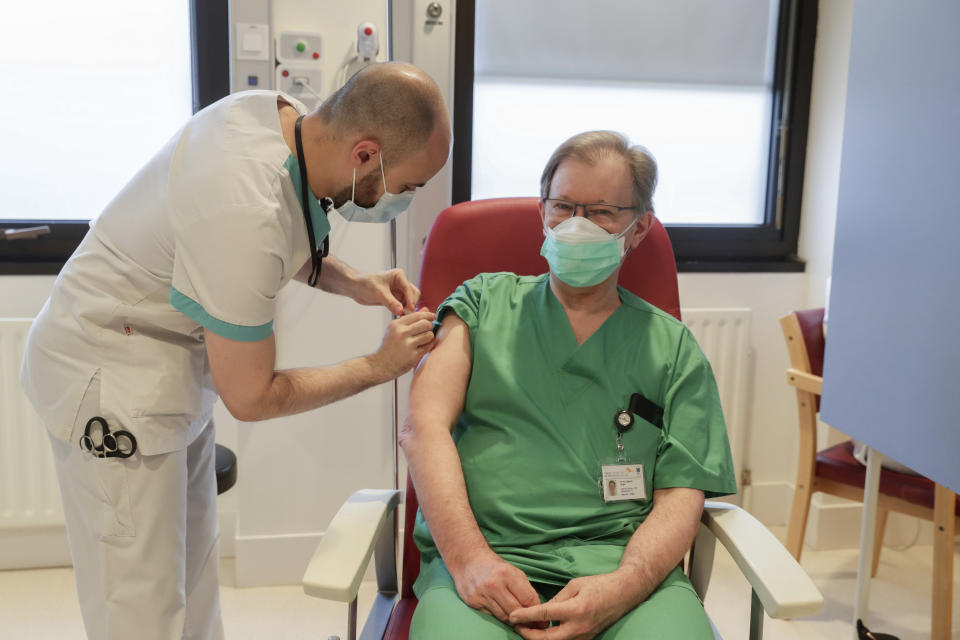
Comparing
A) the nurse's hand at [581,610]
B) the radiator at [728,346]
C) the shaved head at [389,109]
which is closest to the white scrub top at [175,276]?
the shaved head at [389,109]

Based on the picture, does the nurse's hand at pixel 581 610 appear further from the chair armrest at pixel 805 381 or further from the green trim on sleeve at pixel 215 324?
the chair armrest at pixel 805 381

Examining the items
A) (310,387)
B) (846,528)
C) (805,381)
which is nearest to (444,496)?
(310,387)

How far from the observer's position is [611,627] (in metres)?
1.29

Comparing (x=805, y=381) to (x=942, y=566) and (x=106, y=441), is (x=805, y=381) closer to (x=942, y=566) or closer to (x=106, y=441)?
(x=942, y=566)

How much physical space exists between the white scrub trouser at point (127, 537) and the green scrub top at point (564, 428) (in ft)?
1.37

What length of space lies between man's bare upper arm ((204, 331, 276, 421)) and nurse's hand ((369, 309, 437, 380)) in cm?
21

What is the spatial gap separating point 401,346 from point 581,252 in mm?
364

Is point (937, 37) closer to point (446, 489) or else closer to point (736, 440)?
point (446, 489)

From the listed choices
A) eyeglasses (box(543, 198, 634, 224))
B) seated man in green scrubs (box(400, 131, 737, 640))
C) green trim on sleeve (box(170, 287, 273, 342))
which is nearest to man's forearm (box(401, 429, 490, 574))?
seated man in green scrubs (box(400, 131, 737, 640))

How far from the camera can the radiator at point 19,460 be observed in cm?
233

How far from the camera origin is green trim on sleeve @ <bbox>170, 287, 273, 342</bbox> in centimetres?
118

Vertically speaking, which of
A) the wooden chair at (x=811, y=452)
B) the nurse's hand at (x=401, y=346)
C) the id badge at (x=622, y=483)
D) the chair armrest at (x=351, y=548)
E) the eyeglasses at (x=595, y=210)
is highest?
the eyeglasses at (x=595, y=210)

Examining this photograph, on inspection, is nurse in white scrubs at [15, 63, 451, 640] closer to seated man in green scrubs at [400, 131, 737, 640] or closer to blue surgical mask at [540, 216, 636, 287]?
seated man in green scrubs at [400, 131, 737, 640]

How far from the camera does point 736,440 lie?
2.83 m
